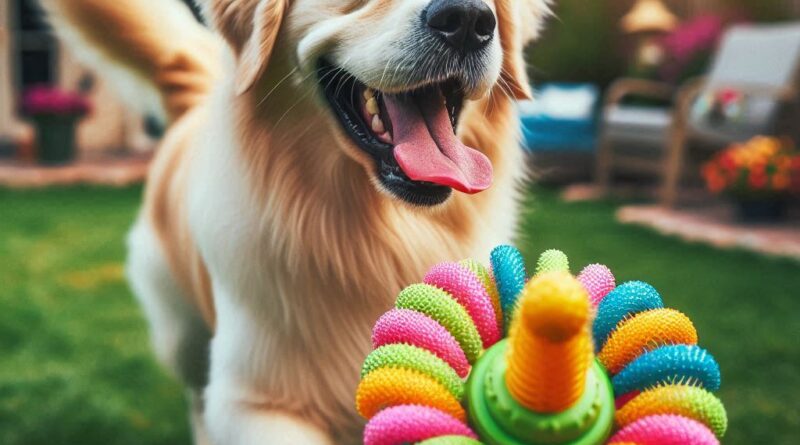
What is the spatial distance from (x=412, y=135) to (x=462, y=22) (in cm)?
18

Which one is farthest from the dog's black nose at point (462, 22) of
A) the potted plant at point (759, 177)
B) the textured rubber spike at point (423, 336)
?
the potted plant at point (759, 177)

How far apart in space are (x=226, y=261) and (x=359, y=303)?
0.26m

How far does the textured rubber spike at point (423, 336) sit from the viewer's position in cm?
93

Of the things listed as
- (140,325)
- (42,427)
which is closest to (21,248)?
(140,325)

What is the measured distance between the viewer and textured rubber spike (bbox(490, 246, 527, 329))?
3.32 feet

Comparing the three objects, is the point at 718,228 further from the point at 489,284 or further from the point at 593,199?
the point at 489,284

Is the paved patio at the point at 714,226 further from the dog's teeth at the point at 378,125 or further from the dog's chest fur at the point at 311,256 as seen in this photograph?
the dog's teeth at the point at 378,125

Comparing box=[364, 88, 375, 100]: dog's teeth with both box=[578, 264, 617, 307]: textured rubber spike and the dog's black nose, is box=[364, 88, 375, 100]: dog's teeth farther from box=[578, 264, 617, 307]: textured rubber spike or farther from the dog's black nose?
box=[578, 264, 617, 307]: textured rubber spike

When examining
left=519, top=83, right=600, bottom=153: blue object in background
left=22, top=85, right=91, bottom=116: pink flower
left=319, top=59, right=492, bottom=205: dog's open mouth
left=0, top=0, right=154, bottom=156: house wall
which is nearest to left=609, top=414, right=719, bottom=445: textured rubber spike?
left=319, top=59, right=492, bottom=205: dog's open mouth

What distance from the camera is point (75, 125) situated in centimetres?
796

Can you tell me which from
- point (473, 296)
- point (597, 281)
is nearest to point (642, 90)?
point (597, 281)

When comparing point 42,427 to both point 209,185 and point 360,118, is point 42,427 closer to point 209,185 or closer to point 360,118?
point 209,185

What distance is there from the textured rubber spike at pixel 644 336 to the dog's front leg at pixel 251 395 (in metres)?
0.61

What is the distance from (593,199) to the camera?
22.3 feet
